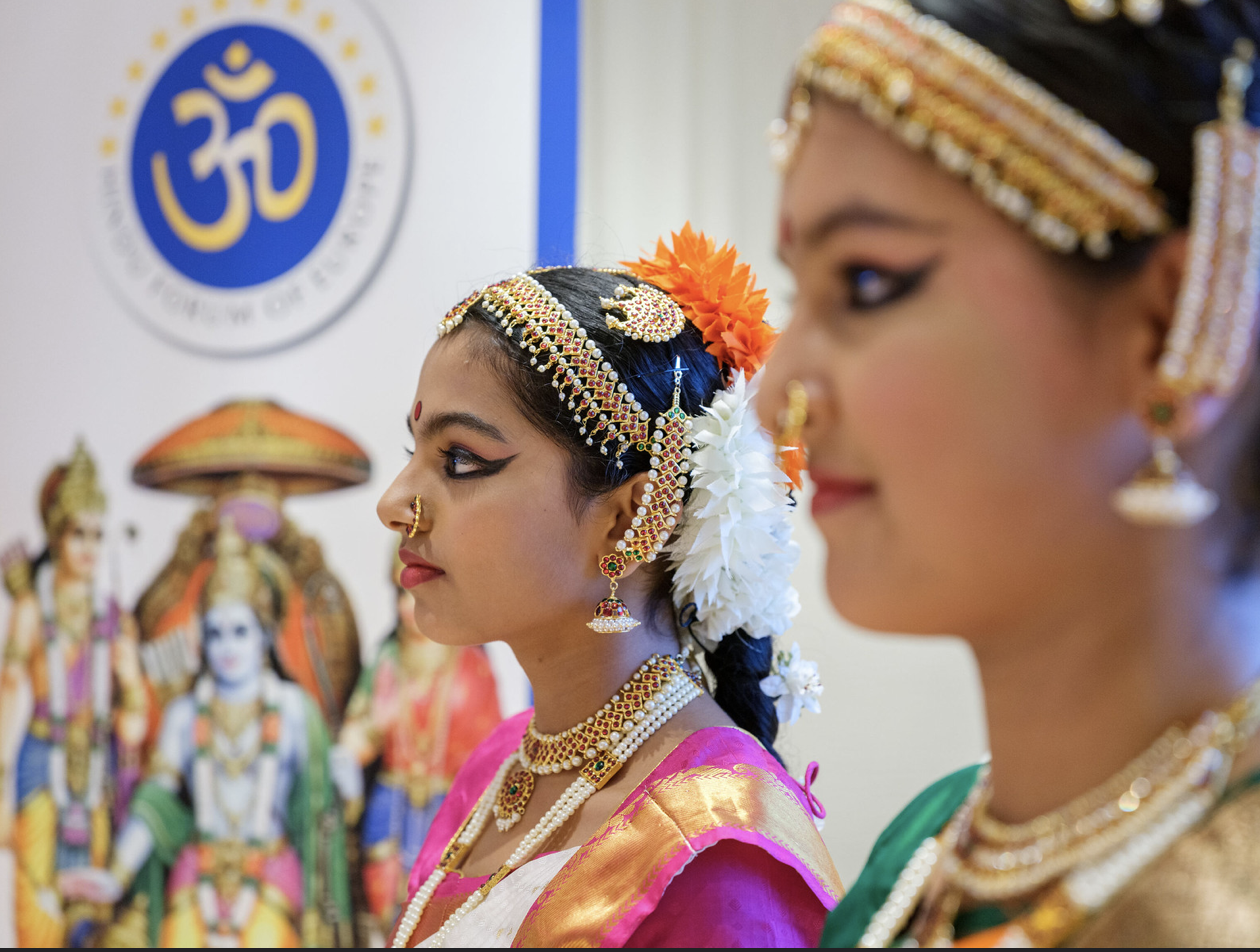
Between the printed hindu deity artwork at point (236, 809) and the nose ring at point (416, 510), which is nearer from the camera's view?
the nose ring at point (416, 510)

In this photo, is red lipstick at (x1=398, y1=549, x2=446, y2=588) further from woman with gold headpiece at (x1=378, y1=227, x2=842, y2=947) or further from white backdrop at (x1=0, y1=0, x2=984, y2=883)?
white backdrop at (x1=0, y1=0, x2=984, y2=883)

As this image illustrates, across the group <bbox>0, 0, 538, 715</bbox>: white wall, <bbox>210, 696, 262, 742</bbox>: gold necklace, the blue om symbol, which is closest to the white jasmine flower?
<bbox>0, 0, 538, 715</bbox>: white wall

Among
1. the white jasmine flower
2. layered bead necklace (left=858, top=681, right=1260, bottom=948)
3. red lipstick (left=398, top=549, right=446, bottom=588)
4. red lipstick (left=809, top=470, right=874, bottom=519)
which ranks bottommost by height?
the white jasmine flower

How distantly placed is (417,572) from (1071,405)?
3.46 ft

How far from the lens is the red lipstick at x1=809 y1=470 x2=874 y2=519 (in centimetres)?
76

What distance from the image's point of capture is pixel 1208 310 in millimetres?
641

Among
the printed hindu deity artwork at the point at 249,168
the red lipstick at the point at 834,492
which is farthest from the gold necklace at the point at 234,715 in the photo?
the red lipstick at the point at 834,492

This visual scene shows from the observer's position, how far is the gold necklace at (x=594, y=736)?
4.98 ft

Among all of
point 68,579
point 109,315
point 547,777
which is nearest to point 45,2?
point 109,315

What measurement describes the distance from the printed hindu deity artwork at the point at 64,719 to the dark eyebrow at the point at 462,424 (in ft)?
5.52

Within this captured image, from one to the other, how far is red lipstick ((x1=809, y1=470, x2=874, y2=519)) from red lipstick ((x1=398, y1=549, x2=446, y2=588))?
857 millimetres

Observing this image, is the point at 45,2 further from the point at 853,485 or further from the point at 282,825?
the point at 853,485

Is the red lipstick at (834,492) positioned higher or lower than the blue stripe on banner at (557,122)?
lower

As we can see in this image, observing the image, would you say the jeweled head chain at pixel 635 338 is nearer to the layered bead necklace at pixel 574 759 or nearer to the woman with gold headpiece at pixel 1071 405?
the layered bead necklace at pixel 574 759
